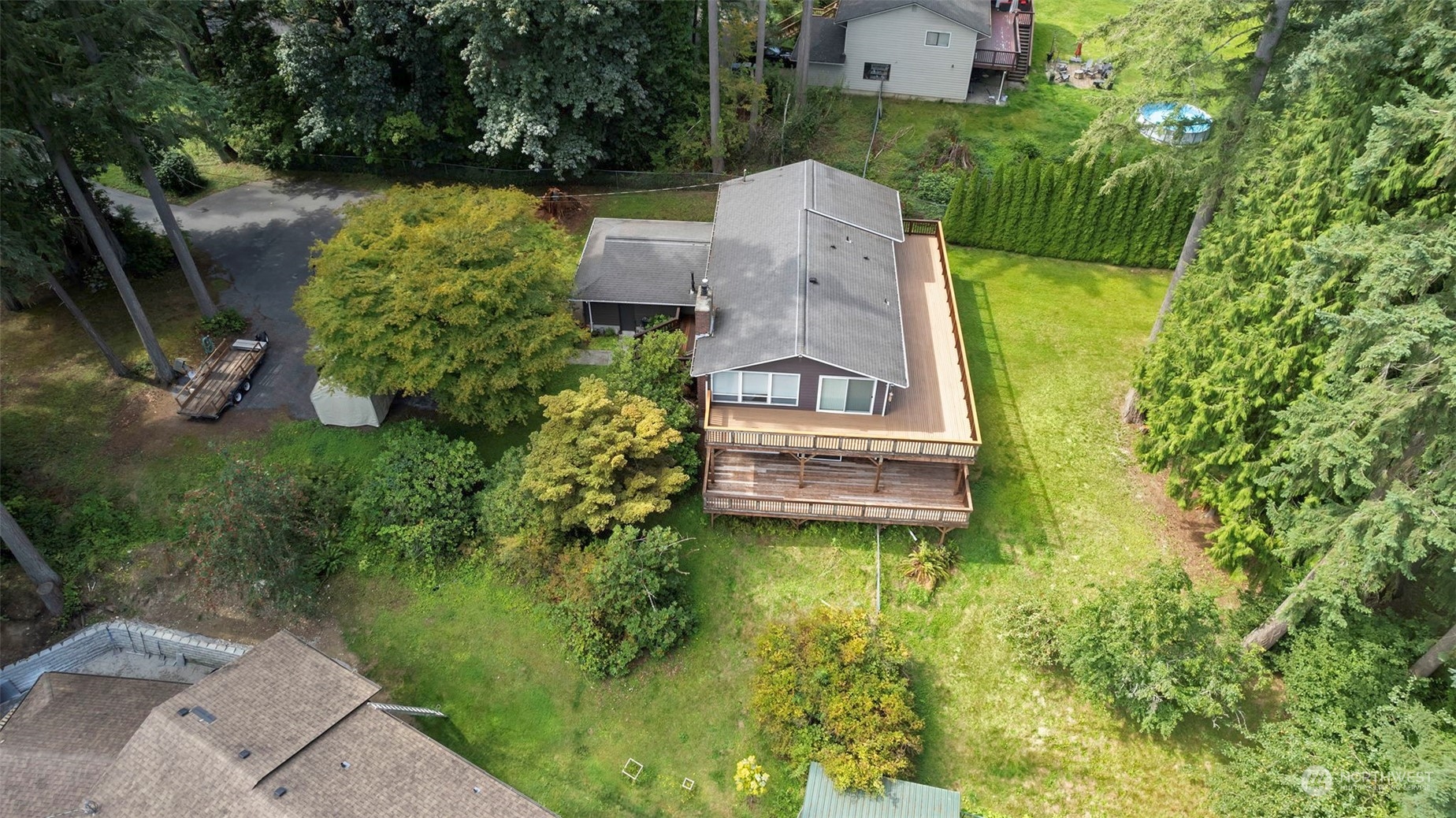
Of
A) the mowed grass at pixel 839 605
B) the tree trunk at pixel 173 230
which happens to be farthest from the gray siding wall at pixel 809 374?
the tree trunk at pixel 173 230

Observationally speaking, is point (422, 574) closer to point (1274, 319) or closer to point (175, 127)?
point (175, 127)

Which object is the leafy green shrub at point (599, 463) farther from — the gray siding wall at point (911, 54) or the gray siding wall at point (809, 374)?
the gray siding wall at point (911, 54)

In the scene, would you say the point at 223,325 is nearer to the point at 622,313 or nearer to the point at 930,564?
the point at 622,313

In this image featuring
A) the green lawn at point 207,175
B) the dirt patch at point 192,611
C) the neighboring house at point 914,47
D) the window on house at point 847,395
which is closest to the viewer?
the dirt patch at point 192,611

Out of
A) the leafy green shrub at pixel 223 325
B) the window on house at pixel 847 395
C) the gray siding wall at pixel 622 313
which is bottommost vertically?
the leafy green shrub at pixel 223 325

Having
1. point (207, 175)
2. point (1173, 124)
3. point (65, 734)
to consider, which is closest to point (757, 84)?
point (1173, 124)

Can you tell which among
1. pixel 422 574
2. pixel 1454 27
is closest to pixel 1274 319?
pixel 1454 27

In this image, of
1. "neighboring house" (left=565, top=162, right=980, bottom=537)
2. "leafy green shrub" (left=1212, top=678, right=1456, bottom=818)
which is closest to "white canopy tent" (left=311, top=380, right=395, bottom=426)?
"neighboring house" (left=565, top=162, right=980, bottom=537)

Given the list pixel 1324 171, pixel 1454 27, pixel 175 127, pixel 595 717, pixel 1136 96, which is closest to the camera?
pixel 1454 27
